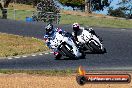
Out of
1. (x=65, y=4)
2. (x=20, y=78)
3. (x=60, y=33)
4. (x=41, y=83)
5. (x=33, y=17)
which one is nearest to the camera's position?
(x=41, y=83)

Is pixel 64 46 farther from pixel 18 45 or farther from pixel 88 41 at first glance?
pixel 18 45

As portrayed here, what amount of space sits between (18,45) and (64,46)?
626 centimetres

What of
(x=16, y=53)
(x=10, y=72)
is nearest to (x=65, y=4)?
(x=16, y=53)

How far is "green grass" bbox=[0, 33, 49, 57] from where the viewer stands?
83.8ft

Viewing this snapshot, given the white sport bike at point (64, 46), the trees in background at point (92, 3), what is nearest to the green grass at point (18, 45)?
the white sport bike at point (64, 46)

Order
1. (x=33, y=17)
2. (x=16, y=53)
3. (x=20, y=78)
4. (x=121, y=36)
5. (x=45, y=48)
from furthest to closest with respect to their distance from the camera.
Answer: (x=33, y=17), (x=121, y=36), (x=45, y=48), (x=16, y=53), (x=20, y=78)

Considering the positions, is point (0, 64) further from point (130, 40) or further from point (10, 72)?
point (130, 40)

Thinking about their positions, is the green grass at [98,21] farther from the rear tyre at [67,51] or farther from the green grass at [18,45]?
the rear tyre at [67,51]

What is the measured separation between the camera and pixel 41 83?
14.8 meters

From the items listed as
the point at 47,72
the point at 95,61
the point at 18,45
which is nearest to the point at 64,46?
the point at 95,61

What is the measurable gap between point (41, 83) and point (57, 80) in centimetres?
92

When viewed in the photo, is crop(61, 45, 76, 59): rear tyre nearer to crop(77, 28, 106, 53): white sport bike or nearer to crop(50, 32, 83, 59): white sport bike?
crop(50, 32, 83, 59): white sport bike

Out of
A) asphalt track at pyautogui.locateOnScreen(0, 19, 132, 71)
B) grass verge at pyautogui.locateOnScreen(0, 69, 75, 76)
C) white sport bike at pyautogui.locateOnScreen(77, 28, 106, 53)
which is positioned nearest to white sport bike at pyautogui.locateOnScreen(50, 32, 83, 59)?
asphalt track at pyautogui.locateOnScreen(0, 19, 132, 71)

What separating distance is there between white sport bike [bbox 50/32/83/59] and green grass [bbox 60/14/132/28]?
20307mm
